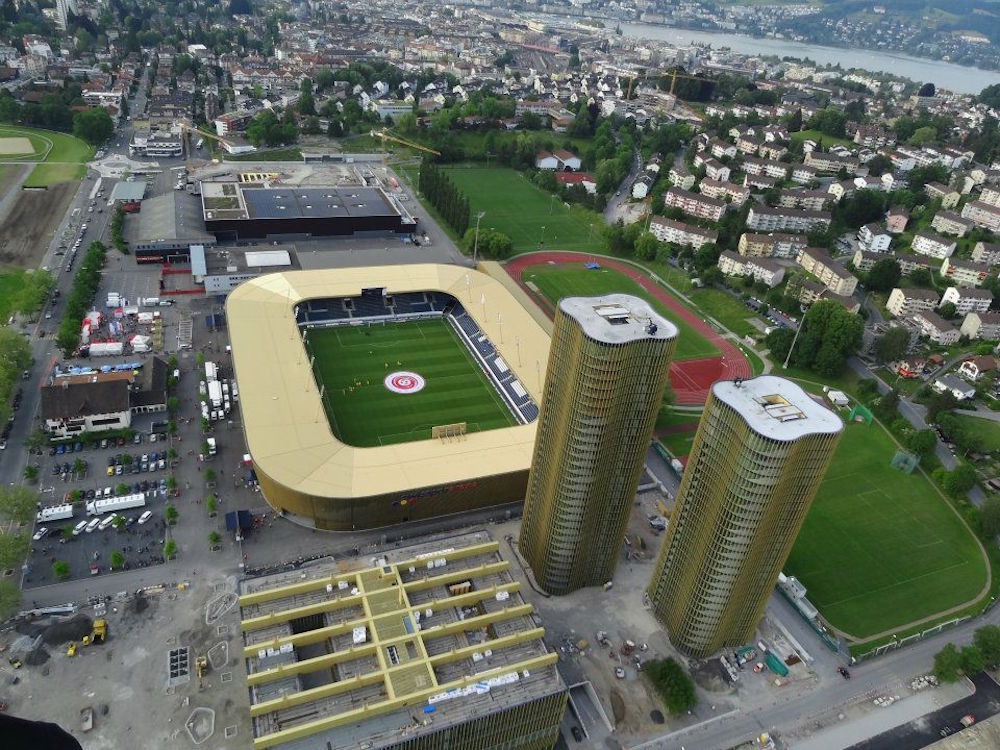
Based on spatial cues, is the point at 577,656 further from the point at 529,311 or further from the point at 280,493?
the point at 529,311

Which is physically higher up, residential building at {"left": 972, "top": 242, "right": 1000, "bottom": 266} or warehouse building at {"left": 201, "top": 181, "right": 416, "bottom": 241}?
residential building at {"left": 972, "top": 242, "right": 1000, "bottom": 266}

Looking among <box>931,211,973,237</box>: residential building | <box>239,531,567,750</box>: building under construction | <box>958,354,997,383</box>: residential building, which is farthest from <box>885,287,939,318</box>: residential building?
<box>239,531,567,750</box>: building under construction

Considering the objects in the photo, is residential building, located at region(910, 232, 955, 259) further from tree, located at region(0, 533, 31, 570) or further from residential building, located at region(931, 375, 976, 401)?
tree, located at region(0, 533, 31, 570)

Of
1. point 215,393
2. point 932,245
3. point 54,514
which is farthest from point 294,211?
point 932,245

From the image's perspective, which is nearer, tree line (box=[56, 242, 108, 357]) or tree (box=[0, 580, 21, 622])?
tree (box=[0, 580, 21, 622])

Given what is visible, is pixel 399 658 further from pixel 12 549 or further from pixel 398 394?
pixel 398 394

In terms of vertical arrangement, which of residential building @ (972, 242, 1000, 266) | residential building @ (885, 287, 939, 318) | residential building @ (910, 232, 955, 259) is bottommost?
residential building @ (910, 232, 955, 259)

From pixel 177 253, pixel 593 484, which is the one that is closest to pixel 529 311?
pixel 593 484
